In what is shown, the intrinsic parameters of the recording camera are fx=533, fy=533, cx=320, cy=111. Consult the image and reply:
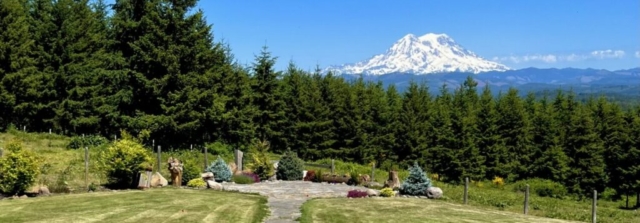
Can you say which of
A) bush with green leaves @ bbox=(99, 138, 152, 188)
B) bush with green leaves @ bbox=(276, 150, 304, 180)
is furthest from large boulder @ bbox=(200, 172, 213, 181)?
bush with green leaves @ bbox=(276, 150, 304, 180)

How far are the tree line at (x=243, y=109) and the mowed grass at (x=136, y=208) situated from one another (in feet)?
66.0

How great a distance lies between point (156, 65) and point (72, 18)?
338 inches

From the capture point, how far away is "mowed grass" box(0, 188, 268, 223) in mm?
15266

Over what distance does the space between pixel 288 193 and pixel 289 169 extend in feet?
21.8

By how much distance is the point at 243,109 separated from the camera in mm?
A: 45969

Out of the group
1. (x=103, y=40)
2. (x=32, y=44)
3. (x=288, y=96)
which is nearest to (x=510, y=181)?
(x=288, y=96)

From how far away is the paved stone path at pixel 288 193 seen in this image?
1802cm

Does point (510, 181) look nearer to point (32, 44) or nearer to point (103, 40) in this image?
point (103, 40)

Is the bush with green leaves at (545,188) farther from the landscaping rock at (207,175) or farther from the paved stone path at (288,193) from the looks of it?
the landscaping rock at (207,175)

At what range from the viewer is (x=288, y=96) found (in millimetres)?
51312

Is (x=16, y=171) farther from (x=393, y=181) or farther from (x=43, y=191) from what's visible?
(x=393, y=181)

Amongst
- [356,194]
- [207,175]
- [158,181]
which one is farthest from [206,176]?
[356,194]

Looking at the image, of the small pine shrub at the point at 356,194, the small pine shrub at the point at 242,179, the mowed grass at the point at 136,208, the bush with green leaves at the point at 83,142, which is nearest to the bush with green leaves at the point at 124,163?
the mowed grass at the point at 136,208

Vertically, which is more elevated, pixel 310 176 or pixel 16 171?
pixel 16 171
